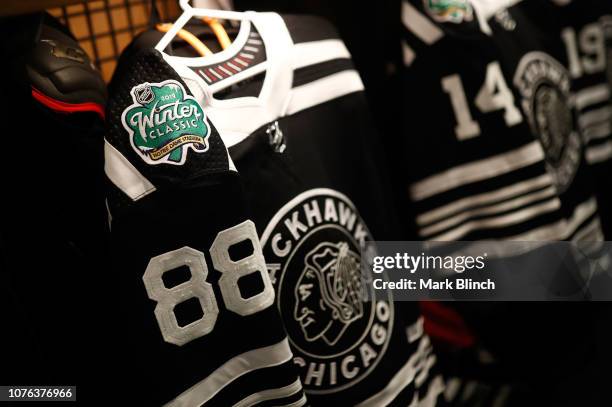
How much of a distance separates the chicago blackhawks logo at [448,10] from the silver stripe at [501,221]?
0.96 feet

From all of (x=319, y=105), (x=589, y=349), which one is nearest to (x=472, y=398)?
(x=589, y=349)

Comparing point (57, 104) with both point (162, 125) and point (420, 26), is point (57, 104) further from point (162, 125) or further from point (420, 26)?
point (420, 26)

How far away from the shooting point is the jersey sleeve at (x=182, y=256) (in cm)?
59

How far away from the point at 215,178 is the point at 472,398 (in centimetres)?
65

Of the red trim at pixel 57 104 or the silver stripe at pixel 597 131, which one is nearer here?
the red trim at pixel 57 104

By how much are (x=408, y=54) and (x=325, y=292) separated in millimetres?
372

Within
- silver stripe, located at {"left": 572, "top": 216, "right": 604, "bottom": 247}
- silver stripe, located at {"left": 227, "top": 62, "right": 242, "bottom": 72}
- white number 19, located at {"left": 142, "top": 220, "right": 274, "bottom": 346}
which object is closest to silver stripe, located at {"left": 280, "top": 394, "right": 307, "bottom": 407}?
white number 19, located at {"left": 142, "top": 220, "right": 274, "bottom": 346}

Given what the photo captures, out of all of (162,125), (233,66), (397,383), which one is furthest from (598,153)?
(162,125)

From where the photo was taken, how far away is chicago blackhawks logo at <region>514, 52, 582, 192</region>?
0.97m

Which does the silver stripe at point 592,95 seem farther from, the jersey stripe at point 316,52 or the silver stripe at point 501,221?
the jersey stripe at point 316,52

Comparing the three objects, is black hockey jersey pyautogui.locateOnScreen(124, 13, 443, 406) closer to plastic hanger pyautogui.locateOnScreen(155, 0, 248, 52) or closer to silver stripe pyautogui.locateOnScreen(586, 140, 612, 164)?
plastic hanger pyautogui.locateOnScreen(155, 0, 248, 52)

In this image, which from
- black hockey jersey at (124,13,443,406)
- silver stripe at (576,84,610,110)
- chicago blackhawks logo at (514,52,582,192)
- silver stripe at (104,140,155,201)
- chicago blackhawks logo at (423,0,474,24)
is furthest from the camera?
silver stripe at (576,84,610,110)

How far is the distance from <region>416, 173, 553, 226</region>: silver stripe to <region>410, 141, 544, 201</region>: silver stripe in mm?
24

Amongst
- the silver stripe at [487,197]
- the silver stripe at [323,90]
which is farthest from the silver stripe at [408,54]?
the silver stripe at [487,197]
